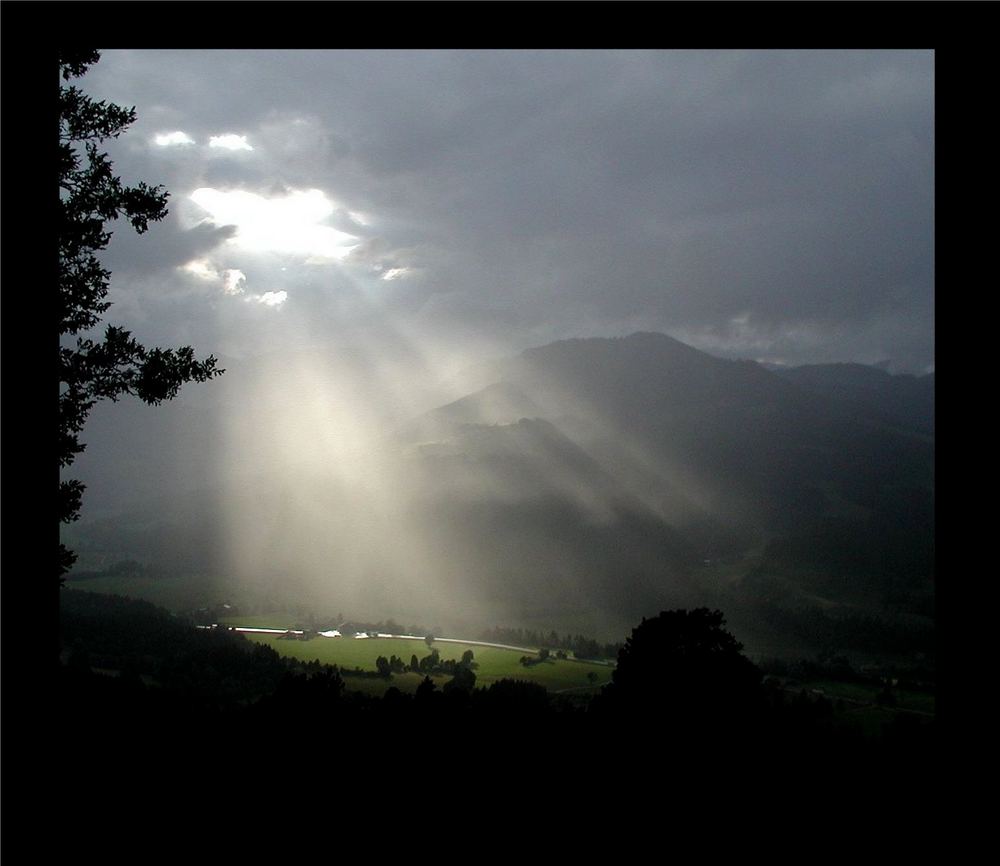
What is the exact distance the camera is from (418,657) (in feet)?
9.27

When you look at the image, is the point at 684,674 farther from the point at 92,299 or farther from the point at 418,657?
the point at 92,299

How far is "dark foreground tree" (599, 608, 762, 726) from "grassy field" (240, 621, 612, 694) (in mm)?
231

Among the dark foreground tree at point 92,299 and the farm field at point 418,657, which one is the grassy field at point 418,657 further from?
the dark foreground tree at point 92,299

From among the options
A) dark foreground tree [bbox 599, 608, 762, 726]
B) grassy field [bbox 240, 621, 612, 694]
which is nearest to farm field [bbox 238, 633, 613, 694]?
grassy field [bbox 240, 621, 612, 694]

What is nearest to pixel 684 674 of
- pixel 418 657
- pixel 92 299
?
pixel 418 657

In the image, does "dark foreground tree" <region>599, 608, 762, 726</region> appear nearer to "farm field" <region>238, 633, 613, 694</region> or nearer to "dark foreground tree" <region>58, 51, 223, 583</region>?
"farm field" <region>238, 633, 613, 694</region>

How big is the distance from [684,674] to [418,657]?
126 centimetres

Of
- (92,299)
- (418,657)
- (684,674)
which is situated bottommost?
(418,657)

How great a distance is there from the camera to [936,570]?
163cm

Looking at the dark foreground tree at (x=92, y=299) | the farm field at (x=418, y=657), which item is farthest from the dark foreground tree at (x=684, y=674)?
the dark foreground tree at (x=92, y=299)

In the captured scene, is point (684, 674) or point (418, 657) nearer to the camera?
point (684, 674)

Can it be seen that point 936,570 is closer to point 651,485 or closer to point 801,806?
point 801,806

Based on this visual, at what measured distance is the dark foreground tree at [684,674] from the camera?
6.60 ft

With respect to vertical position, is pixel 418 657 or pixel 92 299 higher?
pixel 92 299
